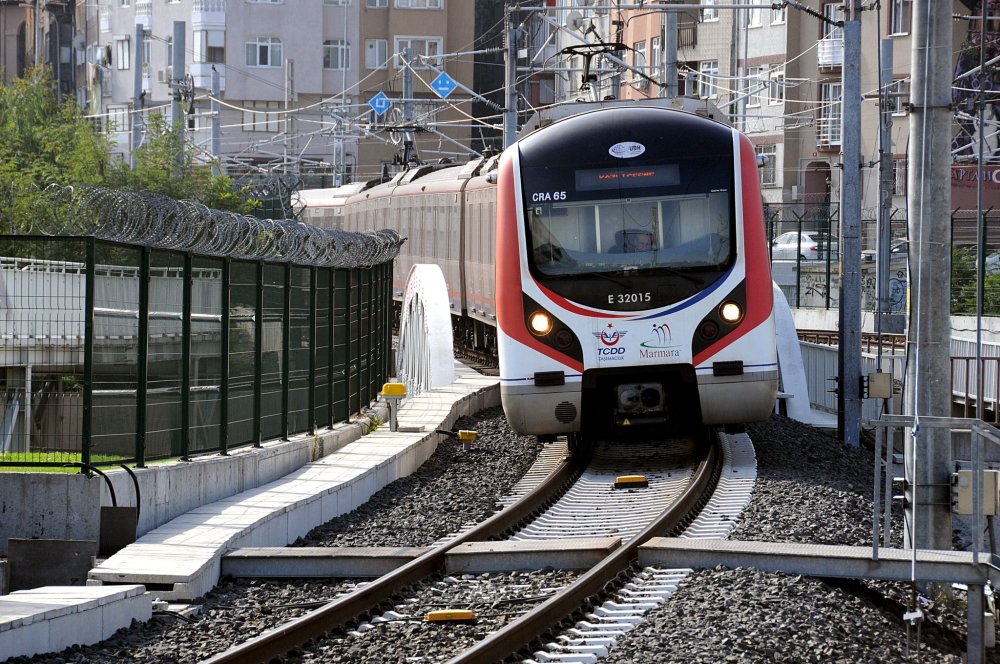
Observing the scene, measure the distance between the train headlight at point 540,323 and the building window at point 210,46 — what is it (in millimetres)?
54938

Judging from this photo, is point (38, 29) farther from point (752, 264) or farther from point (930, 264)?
point (930, 264)

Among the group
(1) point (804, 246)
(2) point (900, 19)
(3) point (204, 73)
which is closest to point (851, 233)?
(1) point (804, 246)

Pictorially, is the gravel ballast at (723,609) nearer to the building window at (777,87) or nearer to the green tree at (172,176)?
the green tree at (172,176)

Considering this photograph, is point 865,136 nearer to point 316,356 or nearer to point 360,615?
point 316,356

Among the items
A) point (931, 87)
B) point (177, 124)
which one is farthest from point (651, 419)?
point (177, 124)

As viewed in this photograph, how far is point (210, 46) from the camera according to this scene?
67688mm

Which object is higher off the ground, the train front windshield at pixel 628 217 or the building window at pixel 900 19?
the building window at pixel 900 19

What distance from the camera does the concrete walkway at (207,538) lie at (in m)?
8.27

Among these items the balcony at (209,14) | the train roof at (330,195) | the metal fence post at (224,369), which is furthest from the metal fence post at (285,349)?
the balcony at (209,14)

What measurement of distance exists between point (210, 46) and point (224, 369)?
56.3 metres

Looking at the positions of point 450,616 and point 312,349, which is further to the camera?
point 312,349

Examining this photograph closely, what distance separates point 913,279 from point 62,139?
2933cm

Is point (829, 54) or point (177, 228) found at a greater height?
point (829, 54)

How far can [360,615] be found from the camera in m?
8.98
